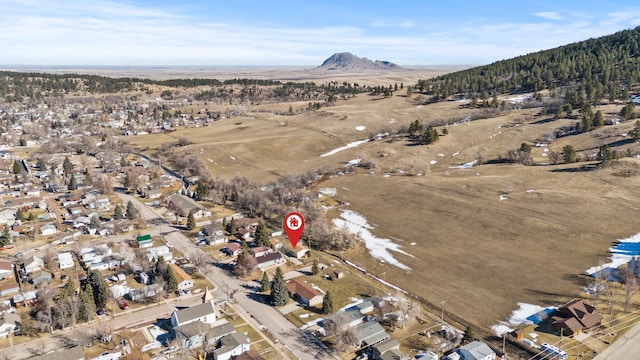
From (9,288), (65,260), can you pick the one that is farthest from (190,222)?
(9,288)

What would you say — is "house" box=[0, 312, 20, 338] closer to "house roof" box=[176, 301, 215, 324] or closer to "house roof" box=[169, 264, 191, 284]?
"house roof" box=[169, 264, 191, 284]

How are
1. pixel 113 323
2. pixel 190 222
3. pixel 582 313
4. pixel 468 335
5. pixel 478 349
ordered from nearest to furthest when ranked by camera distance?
pixel 478 349 → pixel 468 335 → pixel 582 313 → pixel 113 323 → pixel 190 222

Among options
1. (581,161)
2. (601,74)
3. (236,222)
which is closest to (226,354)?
(236,222)

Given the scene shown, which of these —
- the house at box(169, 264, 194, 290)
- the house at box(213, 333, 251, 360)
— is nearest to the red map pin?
the house at box(169, 264, 194, 290)

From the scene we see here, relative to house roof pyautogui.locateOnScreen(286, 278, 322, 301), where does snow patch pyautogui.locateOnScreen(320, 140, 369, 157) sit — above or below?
above

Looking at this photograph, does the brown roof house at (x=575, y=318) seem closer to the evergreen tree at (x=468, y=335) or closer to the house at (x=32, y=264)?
the evergreen tree at (x=468, y=335)

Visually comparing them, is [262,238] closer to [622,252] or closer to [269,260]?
[269,260]
